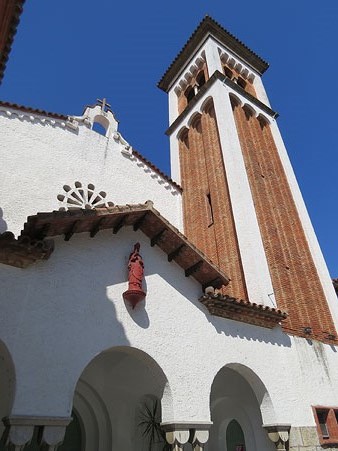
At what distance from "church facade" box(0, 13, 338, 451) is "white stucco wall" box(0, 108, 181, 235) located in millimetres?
42

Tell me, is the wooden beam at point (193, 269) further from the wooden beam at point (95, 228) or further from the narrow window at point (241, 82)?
the narrow window at point (241, 82)

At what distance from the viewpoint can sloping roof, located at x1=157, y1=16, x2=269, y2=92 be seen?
16.6 metres

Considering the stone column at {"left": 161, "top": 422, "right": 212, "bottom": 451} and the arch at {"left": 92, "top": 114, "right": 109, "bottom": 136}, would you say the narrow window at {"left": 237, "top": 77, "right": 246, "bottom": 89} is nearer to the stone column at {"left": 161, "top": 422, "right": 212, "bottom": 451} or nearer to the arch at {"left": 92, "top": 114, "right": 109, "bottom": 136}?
the arch at {"left": 92, "top": 114, "right": 109, "bottom": 136}

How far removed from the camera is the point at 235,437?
7.96 meters

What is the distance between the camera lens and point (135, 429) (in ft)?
25.2

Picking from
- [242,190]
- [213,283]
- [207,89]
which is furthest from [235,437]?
[207,89]

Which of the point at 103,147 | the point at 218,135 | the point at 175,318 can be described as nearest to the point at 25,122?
the point at 103,147

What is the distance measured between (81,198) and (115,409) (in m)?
5.38

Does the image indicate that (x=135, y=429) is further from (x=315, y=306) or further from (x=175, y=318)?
(x=315, y=306)

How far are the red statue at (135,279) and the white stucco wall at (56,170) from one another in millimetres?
3532

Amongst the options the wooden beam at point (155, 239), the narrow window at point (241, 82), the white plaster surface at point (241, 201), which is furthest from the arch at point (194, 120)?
the wooden beam at point (155, 239)

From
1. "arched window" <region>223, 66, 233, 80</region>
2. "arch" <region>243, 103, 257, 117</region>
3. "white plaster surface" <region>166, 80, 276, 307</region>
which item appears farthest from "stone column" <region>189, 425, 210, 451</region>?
"arched window" <region>223, 66, 233, 80</region>

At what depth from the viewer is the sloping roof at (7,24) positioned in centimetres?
391

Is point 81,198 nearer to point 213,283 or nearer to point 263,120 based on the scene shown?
point 213,283
